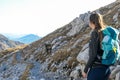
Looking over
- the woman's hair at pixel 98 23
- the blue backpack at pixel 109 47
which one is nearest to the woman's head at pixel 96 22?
the woman's hair at pixel 98 23

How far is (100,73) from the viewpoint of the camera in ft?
28.0

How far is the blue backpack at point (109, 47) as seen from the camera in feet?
27.8

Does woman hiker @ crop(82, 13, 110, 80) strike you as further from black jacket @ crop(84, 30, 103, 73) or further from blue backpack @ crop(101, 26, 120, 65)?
blue backpack @ crop(101, 26, 120, 65)

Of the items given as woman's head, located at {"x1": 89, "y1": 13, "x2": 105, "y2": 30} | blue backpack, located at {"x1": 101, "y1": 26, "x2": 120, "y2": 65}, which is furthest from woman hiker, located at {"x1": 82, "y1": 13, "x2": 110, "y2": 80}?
blue backpack, located at {"x1": 101, "y1": 26, "x2": 120, "y2": 65}

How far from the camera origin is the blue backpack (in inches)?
333

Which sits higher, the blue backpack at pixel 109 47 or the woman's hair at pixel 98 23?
the woman's hair at pixel 98 23

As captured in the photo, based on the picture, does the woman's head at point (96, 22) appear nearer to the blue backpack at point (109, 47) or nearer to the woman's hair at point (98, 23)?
the woman's hair at point (98, 23)

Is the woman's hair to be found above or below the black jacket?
above

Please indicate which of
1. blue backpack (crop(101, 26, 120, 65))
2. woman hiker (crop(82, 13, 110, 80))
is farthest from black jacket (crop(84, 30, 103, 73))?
blue backpack (crop(101, 26, 120, 65))

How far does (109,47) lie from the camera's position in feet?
27.8

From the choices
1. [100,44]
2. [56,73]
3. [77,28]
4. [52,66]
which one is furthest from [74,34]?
[100,44]

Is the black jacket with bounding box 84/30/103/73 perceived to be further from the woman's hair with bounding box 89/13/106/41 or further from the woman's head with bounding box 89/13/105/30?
the woman's head with bounding box 89/13/105/30

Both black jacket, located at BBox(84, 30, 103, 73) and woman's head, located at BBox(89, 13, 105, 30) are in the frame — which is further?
woman's head, located at BBox(89, 13, 105, 30)

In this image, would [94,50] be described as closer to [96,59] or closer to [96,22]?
[96,59]
